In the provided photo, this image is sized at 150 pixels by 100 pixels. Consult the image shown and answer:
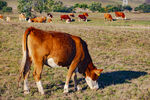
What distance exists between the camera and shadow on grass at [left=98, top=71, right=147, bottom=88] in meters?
9.20

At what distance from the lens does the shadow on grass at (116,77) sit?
30.2ft

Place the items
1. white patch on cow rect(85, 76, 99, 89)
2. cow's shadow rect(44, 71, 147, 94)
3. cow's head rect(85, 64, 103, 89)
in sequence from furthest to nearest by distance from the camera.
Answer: cow's shadow rect(44, 71, 147, 94) < white patch on cow rect(85, 76, 99, 89) < cow's head rect(85, 64, 103, 89)

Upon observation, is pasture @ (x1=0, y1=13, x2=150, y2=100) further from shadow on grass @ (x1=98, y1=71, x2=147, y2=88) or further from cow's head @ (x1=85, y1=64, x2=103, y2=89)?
cow's head @ (x1=85, y1=64, x2=103, y2=89)

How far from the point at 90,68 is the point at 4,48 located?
9.02 meters

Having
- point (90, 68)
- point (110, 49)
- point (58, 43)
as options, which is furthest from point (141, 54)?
point (58, 43)

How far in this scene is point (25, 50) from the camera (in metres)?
7.07

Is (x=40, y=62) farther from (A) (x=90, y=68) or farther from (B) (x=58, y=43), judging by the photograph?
(A) (x=90, y=68)

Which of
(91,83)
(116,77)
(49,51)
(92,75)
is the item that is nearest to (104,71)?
(116,77)

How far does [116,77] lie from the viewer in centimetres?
1003

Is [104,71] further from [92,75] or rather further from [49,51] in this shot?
[49,51]

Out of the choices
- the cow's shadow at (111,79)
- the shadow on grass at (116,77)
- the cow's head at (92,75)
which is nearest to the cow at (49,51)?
the cow's head at (92,75)

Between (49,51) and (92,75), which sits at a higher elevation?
(49,51)

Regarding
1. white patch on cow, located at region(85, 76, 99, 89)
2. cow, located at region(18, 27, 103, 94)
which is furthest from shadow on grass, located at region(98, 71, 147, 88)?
cow, located at region(18, 27, 103, 94)

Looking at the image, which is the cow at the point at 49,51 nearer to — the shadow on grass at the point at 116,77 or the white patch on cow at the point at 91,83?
the white patch on cow at the point at 91,83
